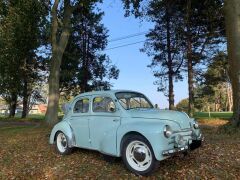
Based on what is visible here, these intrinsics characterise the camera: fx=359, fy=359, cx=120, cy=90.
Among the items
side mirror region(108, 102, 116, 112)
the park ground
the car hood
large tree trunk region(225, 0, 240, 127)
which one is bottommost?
the park ground

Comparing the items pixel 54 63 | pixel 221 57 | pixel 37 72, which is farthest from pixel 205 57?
pixel 37 72

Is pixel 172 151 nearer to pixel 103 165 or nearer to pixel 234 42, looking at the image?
pixel 103 165

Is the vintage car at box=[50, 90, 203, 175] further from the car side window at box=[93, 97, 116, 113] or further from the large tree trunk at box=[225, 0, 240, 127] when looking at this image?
the large tree trunk at box=[225, 0, 240, 127]

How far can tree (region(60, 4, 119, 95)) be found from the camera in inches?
1425

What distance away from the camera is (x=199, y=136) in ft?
29.5

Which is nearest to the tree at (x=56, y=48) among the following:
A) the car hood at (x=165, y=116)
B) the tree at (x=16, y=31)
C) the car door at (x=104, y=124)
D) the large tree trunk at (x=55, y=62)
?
the large tree trunk at (x=55, y=62)

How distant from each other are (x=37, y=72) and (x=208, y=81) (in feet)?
60.0

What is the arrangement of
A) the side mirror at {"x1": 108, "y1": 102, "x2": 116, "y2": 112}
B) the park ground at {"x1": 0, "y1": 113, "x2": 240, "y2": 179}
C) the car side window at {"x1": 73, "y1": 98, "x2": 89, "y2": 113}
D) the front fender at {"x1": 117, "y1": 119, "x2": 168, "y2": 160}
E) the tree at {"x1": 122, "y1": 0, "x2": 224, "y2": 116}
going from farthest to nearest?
the tree at {"x1": 122, "y1": 0, "x2": 224, "y2": 116} < the car side window at {"x1": 73, "y1": 98, "x2": 89, "y2": 113} < the side mirror at {"x1": 108, "y1": 102, "x2": 116, "y2": 112} < the park ground at {"x1": 0, "y1": 113, "x2": 240, "y2": 179} < the front fender at {"x1": 117, "y1": 119, "x2": 168, "y2": 160}

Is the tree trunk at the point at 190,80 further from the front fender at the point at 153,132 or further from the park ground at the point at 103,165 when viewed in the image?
the front fender at the point at 153,132

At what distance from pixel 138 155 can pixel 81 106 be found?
287 centimetres

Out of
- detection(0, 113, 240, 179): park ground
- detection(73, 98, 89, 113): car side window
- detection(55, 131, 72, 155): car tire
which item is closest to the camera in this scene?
detection(0, 113, 240, 179): park ground

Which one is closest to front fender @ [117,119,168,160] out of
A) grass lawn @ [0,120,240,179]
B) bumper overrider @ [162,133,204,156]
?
bumper overrider @ [162,133,204,156]

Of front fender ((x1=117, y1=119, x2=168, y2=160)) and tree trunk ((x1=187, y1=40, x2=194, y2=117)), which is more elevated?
tree trunk ((x1=187, y1=40, x2=194, y2=117))

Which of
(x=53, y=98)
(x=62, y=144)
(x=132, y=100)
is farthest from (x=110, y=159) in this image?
(x=53, y=98)
